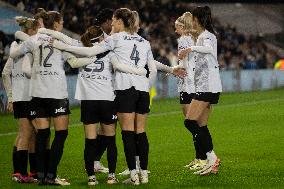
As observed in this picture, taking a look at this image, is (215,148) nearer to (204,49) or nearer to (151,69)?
(204,49)

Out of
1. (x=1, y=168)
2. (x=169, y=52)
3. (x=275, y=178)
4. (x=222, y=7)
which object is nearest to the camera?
(x=275, y=178)

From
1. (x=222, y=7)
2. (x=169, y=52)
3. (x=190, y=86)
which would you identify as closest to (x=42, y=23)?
(x=190, y=86)

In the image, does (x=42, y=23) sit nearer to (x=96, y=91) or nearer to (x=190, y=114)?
(x=96, y=91)

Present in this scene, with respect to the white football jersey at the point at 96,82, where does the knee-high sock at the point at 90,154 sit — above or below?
below

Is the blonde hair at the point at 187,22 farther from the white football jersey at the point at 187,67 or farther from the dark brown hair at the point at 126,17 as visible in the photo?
the dark brown hair at the point at 126,17

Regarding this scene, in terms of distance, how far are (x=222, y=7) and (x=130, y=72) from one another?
42.2 m

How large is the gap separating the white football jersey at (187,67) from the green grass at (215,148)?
50.8 inches

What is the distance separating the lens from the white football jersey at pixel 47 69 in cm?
1192

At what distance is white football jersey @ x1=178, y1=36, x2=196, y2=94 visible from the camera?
568 inches

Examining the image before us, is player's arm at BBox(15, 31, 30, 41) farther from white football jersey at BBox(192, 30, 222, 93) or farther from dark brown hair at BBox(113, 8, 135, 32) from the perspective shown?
white football jersey at BBox(192, 30, 222, 93)

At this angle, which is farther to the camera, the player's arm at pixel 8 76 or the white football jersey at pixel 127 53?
the player's arm at pixel 8 76

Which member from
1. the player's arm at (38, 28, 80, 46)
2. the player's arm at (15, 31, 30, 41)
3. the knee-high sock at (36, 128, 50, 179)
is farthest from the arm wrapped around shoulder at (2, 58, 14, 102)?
the player's arm at (38, 28, 80, 46)

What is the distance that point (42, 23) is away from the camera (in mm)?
11836

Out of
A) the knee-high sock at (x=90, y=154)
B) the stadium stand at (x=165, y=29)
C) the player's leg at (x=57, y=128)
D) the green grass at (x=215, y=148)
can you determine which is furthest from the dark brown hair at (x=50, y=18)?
the stadium stand at (x=165, y=29)
